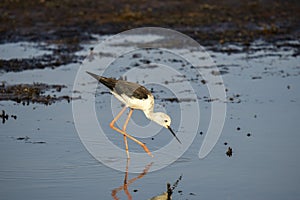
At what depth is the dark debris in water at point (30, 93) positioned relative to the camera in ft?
33.7

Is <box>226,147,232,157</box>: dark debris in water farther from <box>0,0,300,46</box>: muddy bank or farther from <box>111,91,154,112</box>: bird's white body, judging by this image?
<box>0,0,300,46</box>: muddy bank

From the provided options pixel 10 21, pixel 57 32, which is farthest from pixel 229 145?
pixel 10 21

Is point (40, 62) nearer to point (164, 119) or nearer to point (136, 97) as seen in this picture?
point (136, 97)

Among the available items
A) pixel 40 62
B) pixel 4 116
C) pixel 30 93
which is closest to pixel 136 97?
pixel 4 116

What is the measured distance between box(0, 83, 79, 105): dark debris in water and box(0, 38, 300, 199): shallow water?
211mm

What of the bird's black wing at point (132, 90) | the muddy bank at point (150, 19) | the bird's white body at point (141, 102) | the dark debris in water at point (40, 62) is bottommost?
the bird's white body at point (141, 102)

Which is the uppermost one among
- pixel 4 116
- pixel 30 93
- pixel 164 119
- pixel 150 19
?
pixel 150 19

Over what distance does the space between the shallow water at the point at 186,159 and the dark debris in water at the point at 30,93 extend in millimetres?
211

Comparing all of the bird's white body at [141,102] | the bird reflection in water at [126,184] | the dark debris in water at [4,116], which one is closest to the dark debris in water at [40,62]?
the dark debris in water at [4,116]

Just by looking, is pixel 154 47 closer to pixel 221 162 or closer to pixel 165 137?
pixel 165 137

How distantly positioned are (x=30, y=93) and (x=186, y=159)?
3.95 metres

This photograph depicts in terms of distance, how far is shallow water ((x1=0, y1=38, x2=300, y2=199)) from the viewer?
6.54 metres

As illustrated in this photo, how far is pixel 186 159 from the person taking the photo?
7.59 metres

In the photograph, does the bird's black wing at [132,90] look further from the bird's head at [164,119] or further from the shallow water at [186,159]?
the shallow water at [186,159]
